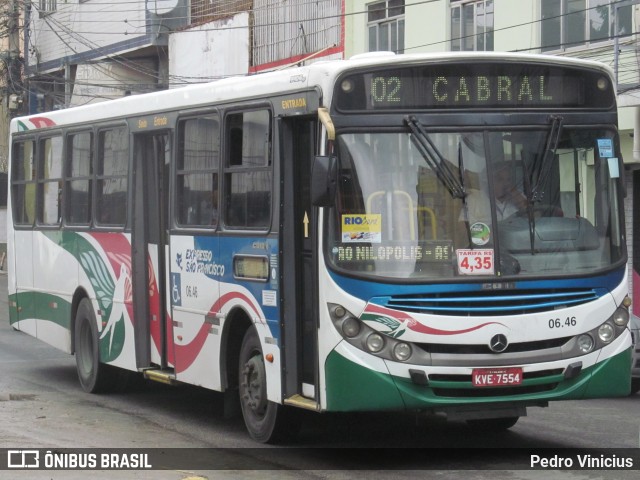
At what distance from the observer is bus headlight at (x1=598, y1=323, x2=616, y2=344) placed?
9.62 meters

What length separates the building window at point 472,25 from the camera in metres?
23.5

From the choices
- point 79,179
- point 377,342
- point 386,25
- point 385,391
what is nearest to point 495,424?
point 385,391

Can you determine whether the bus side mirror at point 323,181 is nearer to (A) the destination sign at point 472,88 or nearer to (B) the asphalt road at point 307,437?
(A) the destination sign at point 472,88

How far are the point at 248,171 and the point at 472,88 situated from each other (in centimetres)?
206

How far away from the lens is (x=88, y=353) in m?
14.5

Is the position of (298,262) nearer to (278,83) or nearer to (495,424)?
(278,83)

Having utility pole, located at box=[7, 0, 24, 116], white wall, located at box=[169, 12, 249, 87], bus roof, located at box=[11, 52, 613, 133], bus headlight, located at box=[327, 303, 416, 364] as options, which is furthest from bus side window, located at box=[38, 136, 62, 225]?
utility pole, located at box=[7, 0, 24, 116]

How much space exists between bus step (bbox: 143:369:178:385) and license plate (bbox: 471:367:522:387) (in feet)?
12.8

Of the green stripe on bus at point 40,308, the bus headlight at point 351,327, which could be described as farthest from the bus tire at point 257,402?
the green stripe on bus at point 40,308

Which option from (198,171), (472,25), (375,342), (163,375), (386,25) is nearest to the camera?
(375,342)

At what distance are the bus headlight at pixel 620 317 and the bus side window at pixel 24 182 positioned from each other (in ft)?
27.6

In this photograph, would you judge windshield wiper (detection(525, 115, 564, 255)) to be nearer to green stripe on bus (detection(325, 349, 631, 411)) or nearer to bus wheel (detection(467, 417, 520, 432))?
green stripe on bus (detection(325, 349, 631, 411))

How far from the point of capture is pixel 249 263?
10.6 meters

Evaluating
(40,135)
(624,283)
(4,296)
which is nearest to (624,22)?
(40,135)
